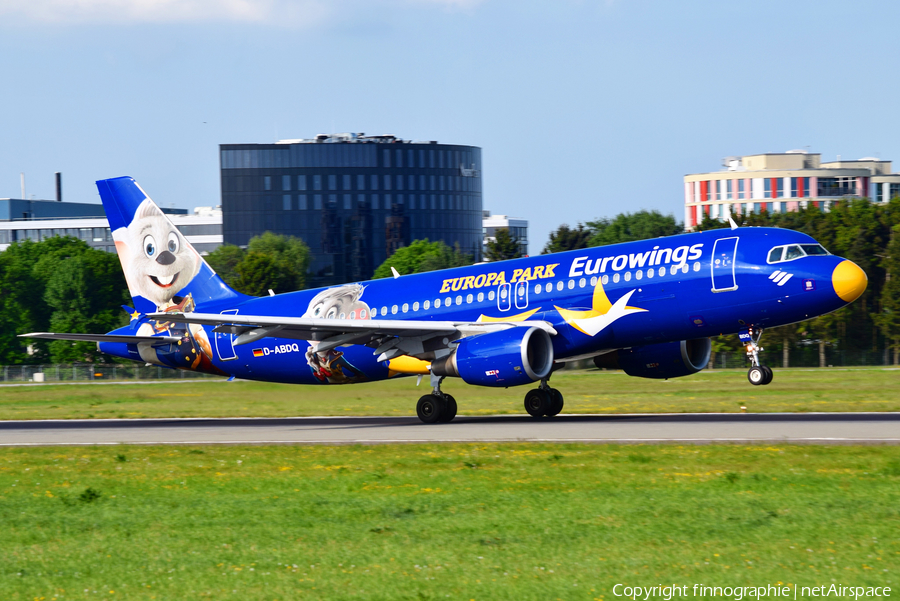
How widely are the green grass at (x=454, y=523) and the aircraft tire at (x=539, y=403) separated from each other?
9.49m

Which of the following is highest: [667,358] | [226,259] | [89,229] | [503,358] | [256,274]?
[89,229]

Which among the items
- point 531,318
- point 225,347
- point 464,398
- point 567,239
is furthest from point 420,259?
point 531,318

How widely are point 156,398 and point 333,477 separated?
30.3 m

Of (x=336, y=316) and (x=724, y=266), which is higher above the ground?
(x=724, y=266)

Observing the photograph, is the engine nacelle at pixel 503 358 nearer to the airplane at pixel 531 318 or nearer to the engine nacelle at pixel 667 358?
the airplane at pixel 531 318

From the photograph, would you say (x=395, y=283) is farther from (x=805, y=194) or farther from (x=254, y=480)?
(x=805, y=194)

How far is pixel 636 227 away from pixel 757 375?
123 metres

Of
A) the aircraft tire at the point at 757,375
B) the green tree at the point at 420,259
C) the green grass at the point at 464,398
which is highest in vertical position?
the green tree at the point at 420,259

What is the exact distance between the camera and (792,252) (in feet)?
87.0


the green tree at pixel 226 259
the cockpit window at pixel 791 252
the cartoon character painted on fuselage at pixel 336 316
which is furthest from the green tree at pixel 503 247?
the cockpit window at pixel 791 252

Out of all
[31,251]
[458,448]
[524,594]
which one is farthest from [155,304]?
[31,251]

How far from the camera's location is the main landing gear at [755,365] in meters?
25.7

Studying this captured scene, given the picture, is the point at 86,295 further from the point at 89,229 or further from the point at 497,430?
the point at 497,430

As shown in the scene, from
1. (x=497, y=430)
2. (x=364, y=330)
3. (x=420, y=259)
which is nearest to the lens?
(x=497, y=430)
